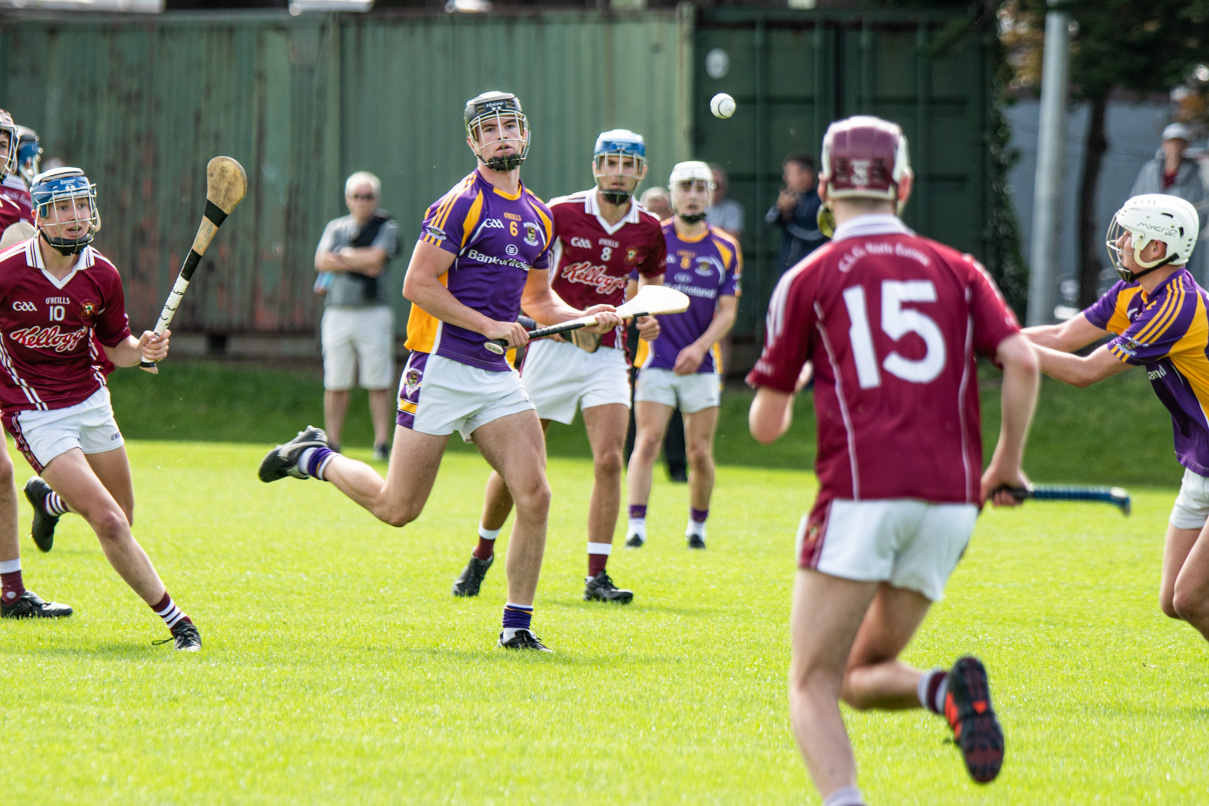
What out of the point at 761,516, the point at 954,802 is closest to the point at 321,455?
the point at 954,802

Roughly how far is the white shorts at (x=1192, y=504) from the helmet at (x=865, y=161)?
2593 mm

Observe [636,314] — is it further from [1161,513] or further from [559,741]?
[1161,513]

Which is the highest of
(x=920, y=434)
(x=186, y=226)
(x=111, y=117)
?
(x=111, y=117)

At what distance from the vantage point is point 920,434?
3713 mm

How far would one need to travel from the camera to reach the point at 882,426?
372cm

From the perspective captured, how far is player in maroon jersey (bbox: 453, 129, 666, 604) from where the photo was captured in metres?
7.78

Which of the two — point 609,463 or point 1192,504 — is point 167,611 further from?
point 1192,504

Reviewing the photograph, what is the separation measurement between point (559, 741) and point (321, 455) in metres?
2.43

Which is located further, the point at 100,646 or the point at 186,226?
the point at 186,226

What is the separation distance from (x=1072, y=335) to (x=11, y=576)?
478cm

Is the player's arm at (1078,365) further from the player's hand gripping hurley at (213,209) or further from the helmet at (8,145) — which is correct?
the helmet at (8,145)

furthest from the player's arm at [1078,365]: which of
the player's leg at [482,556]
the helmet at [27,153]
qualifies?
the helmet at [27,153]

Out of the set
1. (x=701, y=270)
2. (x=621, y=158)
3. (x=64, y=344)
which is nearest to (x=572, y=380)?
(x=621, y=158)

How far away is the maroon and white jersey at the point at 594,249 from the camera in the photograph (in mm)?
7902
